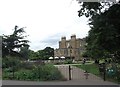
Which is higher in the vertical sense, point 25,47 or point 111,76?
point 25,47

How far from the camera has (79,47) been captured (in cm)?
12606

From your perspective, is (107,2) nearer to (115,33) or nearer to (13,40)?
(115,33)

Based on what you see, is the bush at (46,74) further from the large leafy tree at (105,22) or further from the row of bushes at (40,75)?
the large leafy tree at (105,22)

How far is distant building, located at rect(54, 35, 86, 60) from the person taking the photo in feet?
409

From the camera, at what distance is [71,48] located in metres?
125

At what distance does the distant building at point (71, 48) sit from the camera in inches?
4907

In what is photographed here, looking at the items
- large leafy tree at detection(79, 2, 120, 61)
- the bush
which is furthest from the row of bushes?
large leafy tree at detection(79, 2, 120, 61)

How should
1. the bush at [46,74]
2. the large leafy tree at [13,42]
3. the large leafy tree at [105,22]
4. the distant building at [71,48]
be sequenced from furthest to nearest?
the distant building at [71,48]
the large leafy tree at [13,42]
the bush at [46,74]
the large leafy tree at [105,22]

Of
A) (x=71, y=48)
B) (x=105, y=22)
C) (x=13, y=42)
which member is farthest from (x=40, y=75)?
(x=71, y=48)

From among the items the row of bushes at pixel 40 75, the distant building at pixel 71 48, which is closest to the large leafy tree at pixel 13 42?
the row of bushes at pixel 40 75

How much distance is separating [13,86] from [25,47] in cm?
2613

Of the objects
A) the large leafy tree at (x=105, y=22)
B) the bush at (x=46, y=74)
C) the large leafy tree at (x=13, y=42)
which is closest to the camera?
the large leafy tree at (x=105, y=22)

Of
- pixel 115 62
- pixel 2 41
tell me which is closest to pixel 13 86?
pixel 115 62

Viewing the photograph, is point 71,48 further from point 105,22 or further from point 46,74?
point 105,22
